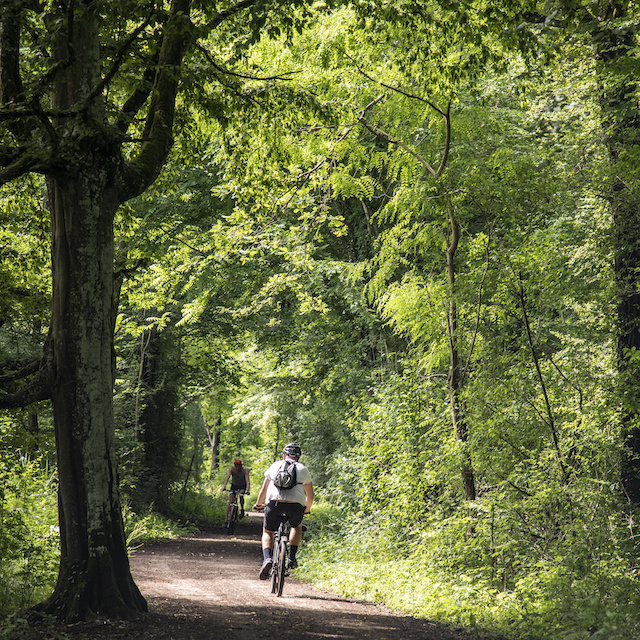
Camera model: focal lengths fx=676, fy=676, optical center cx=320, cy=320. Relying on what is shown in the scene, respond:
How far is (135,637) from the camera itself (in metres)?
5.49

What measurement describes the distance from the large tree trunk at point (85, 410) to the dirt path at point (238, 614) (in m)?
0.37

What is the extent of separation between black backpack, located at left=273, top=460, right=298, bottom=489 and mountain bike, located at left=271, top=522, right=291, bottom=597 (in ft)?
1.82

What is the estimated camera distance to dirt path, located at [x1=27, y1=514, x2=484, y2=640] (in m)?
5.84

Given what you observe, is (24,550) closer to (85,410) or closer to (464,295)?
(85,410)

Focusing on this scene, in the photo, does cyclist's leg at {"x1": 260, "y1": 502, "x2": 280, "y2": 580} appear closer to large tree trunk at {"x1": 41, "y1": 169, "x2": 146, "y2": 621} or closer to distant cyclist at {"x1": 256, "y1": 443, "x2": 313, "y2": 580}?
distant cyclist at {"x1": 256, "y1": 443, "x2": 313, "y2": 580}

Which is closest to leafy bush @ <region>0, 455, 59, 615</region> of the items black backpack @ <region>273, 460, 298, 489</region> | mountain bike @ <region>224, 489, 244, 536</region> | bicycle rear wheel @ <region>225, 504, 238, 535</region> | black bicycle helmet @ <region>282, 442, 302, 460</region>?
black backpack @ <region>273, 460, 298, 489</region>

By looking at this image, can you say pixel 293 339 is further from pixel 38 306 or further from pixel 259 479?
pixel 259 479

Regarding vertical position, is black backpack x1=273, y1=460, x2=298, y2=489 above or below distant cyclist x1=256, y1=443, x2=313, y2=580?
above

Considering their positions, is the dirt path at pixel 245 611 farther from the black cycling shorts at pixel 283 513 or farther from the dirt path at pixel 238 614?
the black cycling shorts at pixel 283 513

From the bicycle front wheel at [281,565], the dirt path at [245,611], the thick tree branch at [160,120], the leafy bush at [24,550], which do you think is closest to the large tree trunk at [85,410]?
the thick tree branch at [160,120]

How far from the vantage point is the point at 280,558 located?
9375mm

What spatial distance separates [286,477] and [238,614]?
250cm

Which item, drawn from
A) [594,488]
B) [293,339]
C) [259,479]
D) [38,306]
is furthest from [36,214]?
[259,479]

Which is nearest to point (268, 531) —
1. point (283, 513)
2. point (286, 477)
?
point (283, 513)
